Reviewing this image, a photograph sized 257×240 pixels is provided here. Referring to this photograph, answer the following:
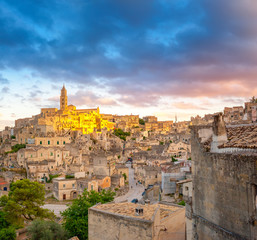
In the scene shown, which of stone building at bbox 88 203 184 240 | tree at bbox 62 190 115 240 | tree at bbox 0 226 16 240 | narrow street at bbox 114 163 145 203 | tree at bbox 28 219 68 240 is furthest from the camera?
narrow street at bbox 114 163 145 203

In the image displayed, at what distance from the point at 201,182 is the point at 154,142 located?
245 ft

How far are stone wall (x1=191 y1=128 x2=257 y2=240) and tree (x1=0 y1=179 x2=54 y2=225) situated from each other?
21032 mm

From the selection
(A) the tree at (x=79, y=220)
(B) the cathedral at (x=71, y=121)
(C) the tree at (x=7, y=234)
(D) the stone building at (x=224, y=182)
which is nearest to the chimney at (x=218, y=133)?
(D) the stone building at (x=224, y=182)

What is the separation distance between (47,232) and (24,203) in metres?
8.63

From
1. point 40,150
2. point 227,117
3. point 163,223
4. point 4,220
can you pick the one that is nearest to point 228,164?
point 163,223

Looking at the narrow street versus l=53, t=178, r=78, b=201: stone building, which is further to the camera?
l=53, t=178, r=78, b=201: stone building

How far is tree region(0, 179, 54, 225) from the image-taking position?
2500 cm

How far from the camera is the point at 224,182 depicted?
7.18 meters

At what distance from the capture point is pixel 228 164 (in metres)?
7.01

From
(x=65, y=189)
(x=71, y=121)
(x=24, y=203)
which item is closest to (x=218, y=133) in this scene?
(x=24, y=203)

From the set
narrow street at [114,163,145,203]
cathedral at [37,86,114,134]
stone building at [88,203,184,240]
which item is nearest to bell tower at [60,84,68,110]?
cathedral at [37,86,114,134]

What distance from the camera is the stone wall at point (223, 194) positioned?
249 inches

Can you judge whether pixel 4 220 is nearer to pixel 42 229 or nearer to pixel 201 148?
pixel 42 229

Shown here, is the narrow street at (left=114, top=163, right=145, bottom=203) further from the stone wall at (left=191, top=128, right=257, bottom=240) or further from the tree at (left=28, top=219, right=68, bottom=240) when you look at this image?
the stone wall at (left=191, top=128, right=257, bottom=240)
